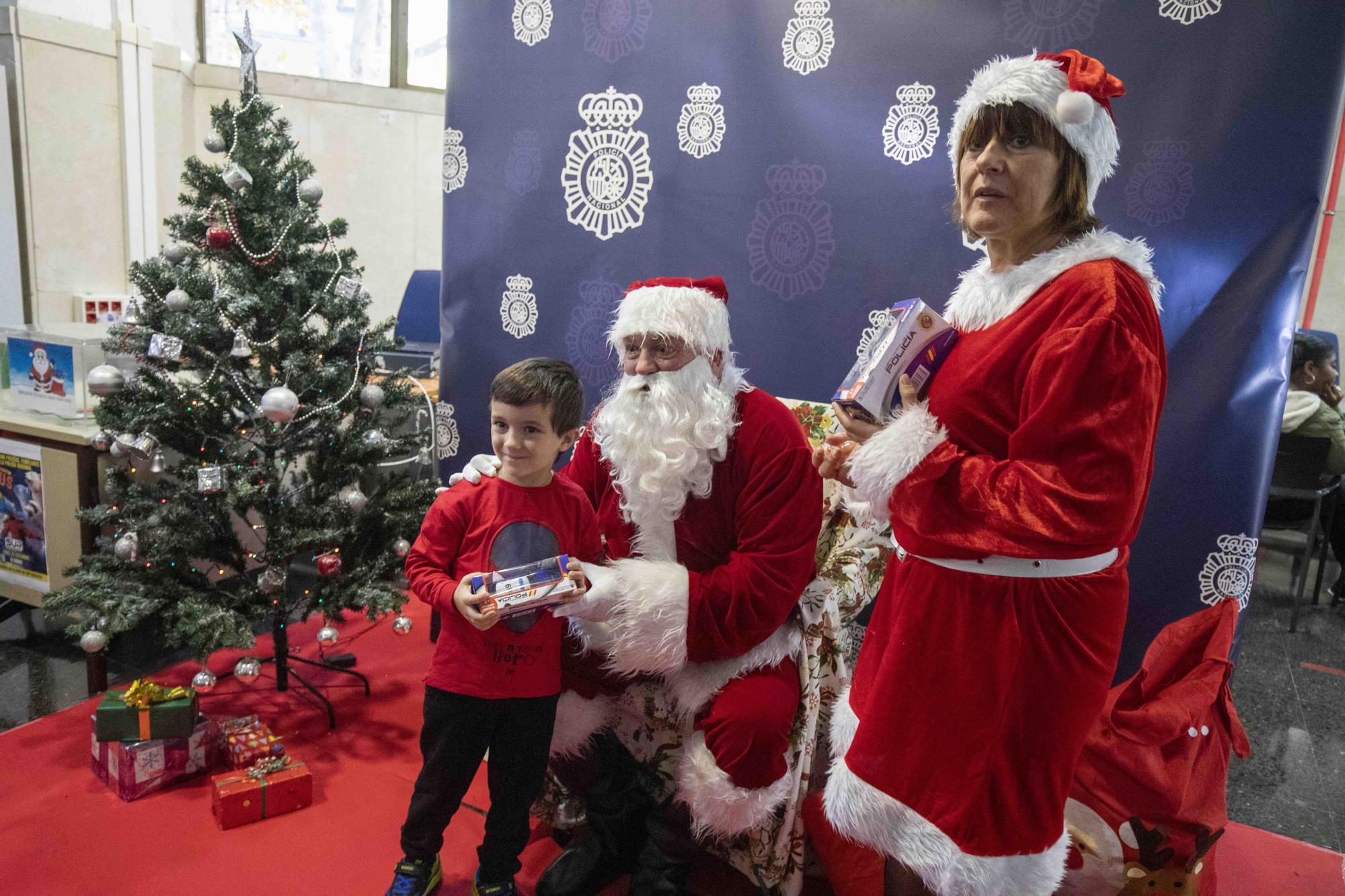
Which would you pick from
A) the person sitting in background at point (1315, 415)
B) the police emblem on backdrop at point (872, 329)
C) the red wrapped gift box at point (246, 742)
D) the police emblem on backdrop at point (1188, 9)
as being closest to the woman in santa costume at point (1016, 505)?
the police emblem on backdrop at point (1188, 9)

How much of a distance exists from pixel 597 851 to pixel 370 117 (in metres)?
5.65

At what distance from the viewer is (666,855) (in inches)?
78.1

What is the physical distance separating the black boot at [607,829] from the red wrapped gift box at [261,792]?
738 mm

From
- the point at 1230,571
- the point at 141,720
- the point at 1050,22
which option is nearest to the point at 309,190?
the point at 141,720

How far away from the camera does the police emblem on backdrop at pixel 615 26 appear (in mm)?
2955

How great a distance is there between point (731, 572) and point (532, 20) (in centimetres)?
231

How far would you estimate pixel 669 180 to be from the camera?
9.74 feet

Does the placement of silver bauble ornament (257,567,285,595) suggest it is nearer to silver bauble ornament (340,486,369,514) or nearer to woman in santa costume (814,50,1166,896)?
silver bauble ornament (340,486,369,514)

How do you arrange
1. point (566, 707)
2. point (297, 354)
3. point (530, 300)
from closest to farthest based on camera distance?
point (566, 707)
point (297, 354)
point (530, 300)

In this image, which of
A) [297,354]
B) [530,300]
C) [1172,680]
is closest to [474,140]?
[530,300]

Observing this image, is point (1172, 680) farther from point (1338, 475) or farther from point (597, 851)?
point (1338, 475)

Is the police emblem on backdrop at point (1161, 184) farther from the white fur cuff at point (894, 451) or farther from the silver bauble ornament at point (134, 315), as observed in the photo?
the silver bauble ornament at point (134, 315)

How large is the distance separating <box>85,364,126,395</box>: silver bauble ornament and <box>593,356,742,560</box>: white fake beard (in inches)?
59.0

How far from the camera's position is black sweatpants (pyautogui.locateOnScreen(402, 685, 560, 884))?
185 cm
